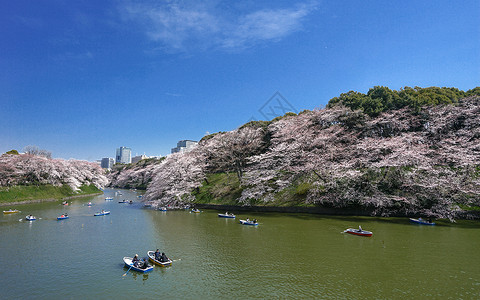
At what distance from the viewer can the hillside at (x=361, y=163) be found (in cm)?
3058

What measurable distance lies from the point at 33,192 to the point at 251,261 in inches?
2349

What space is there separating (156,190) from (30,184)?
30527mm

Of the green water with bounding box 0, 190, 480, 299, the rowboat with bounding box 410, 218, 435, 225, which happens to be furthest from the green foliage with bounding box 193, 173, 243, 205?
the rowboat with bounding box 410, 218, 435, 225

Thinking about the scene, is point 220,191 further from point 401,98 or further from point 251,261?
point 401,98

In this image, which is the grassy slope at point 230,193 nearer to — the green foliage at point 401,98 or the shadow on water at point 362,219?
the shadow on water at point 362,219

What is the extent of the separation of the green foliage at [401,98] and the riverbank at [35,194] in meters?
68.9

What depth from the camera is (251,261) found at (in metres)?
17.9

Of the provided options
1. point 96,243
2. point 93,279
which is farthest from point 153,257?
point 96,243

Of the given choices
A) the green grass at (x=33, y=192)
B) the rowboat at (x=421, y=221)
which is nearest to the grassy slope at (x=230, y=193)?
the rowboat at (x=421, y=221)

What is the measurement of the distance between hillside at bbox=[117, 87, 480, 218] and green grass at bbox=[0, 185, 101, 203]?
24.2 meters

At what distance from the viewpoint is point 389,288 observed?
1345 centimetres

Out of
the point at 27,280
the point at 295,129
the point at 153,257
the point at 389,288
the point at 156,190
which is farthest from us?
the point at 156,190

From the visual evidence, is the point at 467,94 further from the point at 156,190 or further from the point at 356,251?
the point at 156,190

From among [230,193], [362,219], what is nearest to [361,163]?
[362,219]
